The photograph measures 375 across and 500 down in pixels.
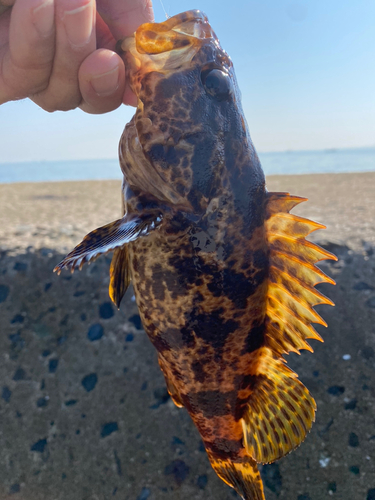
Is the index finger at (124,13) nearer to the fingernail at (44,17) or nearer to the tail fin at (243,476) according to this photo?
the fingernail at (44,17)

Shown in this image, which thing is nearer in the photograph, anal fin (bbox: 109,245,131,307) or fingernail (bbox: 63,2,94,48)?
fingernail (bbox: 63,2,94,48)

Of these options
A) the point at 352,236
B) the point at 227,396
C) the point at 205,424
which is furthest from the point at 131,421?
the point at 352,236

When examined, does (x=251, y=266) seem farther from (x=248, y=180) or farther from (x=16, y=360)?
(x=16, y=360)

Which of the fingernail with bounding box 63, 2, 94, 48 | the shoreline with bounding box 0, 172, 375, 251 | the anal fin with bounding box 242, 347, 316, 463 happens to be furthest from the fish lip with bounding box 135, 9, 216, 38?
the shoreline with bounding box 0, 172, 375, 251

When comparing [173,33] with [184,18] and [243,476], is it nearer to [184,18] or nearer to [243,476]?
[184,18]

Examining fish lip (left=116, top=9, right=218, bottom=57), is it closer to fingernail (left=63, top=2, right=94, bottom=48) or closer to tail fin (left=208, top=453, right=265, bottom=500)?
fingernail (left=63, top=2, right=94, bottom=48)

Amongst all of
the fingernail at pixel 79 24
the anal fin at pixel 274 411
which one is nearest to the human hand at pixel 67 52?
the fingernail at pixel 79 24
